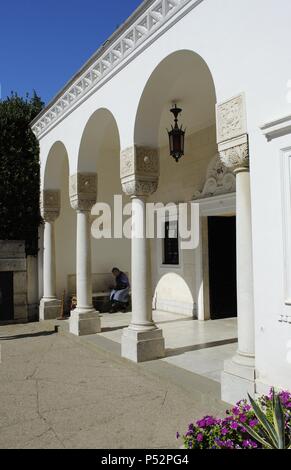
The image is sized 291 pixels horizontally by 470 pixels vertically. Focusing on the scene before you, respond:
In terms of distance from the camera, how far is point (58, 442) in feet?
12.0

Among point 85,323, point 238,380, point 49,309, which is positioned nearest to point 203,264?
point 85,323

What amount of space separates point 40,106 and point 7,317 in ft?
18.6

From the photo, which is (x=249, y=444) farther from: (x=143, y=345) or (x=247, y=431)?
(x=143, y=345)

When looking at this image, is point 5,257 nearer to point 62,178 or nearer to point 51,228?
point 51,228

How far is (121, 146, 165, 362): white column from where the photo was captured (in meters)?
6.09

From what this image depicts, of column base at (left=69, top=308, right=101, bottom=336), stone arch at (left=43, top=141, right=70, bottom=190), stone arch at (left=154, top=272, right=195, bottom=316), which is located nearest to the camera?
column base at (left=69, top=308, right=101, bottom=336)

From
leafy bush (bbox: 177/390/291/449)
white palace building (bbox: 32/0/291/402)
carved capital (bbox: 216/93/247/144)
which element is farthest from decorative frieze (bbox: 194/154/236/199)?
leafy bush (bbox: 177/390/291/449)

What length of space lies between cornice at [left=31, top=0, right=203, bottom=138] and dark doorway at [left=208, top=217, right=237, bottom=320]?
3882mm

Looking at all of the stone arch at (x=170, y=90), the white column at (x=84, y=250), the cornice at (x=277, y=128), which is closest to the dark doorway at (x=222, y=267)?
the white column at (x=84, y=250)

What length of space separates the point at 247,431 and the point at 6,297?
8.88 m

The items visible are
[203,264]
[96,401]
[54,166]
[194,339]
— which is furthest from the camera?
[54,166]

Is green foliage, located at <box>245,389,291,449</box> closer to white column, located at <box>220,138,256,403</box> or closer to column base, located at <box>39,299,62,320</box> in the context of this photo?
white column, located at <box>220,138,256,403</box>

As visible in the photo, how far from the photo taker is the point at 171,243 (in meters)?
10.6

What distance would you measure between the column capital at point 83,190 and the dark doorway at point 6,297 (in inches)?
137
